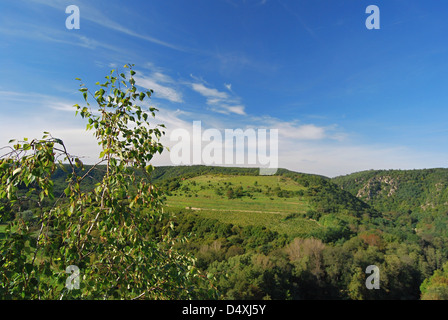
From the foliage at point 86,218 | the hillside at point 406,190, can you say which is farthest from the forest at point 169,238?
the hillside at point 406,190

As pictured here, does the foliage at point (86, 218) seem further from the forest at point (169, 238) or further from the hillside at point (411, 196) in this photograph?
the hillside at point (411, 196)

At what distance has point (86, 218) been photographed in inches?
114

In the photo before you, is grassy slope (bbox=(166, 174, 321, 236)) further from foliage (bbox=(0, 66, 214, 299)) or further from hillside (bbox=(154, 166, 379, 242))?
foliage (bbox=(0, 66, 214, 299))

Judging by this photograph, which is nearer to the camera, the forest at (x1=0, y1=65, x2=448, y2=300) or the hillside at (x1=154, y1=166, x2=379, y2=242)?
the forest at (x1=0, y1=65, x2=448, y2=300)

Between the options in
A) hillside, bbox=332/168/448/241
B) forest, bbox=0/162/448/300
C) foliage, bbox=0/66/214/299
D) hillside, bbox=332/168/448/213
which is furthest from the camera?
hillside, bbox=332/168/448/213

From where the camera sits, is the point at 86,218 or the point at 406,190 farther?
the point at 406,190

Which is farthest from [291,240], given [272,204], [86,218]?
[86,218]

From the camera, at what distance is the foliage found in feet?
8.26

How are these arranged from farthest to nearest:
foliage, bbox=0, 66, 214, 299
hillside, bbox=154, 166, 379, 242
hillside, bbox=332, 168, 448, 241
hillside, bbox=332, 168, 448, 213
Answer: hillside, bbox=332, 168, 448, 213
hillside, bbox=332, 168, 448, 241
hillside, bbox=154, 166, 379, 242
foliage, bbox=0, 66, 214, 299

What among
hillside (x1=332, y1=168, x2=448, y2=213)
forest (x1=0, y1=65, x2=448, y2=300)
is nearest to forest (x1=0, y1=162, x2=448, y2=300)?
forest (x1=0, y1=65, x2=448, y2=300)

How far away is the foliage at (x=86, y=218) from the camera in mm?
2518

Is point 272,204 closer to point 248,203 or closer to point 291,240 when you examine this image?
point 248,203

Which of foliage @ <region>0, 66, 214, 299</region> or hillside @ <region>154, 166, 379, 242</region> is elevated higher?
foliage @ <region>0, 66, 214, 299</region>
